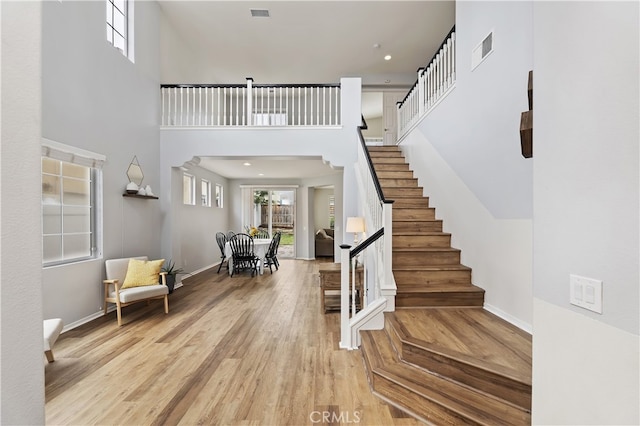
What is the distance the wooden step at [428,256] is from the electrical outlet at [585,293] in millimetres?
2412

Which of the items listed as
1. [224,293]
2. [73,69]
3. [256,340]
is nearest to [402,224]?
[256,340]

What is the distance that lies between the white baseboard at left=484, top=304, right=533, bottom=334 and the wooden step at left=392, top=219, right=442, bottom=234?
1289 mm

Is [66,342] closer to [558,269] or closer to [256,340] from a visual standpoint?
[256,340]

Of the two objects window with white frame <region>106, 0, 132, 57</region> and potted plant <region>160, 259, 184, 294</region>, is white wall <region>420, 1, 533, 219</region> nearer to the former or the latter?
potted plant <region>160, 259, 184, 294</region>

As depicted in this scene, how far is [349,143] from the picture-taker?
5340 mm

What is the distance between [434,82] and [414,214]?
6.76ft

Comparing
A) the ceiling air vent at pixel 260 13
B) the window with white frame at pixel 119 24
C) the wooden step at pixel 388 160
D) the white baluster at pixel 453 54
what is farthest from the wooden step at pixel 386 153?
the window with white frame at pixel 119 24

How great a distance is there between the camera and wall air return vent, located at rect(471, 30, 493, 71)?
294 centimetres

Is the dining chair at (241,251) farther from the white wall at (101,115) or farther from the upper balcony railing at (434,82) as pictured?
the upper balcony railing at (434,82)

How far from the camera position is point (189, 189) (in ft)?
23.0

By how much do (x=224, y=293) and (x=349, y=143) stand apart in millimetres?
3502

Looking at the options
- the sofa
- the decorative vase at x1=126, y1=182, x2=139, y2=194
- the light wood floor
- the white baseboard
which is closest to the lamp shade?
the light wood floor

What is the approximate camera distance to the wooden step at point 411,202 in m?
4.48

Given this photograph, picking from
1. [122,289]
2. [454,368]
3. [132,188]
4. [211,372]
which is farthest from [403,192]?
[122,289]
